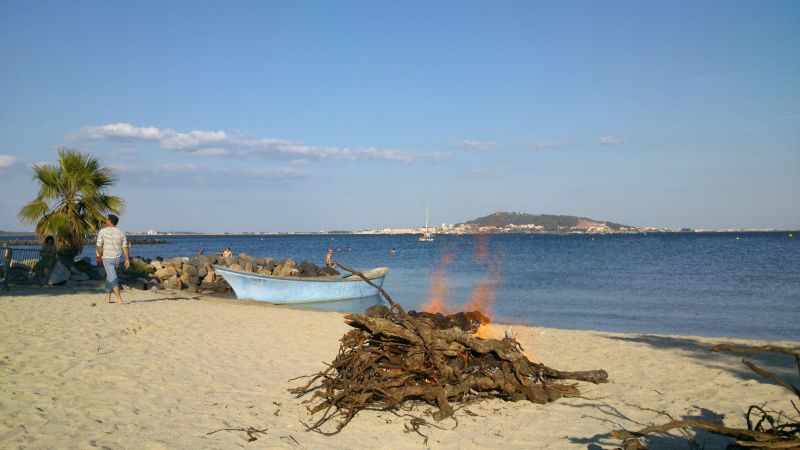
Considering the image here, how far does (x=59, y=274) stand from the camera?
18766 millimetres

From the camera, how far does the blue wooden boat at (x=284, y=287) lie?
69.5 feet

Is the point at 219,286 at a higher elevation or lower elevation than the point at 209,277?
lower

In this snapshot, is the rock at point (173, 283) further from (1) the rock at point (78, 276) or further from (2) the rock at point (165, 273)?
(1) the rock at point (78, 276)

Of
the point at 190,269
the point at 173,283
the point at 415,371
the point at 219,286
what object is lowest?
the point at 219,286

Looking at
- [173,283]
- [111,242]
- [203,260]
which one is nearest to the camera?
[111,242]

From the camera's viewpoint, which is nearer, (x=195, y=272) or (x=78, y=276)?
(x=78, y=276)

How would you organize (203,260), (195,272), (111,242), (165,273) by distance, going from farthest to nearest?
(203,260) < (195,272) < (165,273) < (111,242)

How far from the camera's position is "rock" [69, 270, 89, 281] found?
1964 centimetres

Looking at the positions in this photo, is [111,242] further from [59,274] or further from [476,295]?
[476,295]

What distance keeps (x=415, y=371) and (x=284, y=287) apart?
50.7 ft

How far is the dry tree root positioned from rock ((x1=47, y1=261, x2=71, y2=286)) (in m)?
14.7

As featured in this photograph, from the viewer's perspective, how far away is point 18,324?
436 inches

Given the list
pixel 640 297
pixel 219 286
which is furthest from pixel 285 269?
pixel 640 297

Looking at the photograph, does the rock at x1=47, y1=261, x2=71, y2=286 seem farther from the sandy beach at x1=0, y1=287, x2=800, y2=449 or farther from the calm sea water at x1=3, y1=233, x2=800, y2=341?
the calm sea water at x1=3, y1=233, x2=800, y2=341
